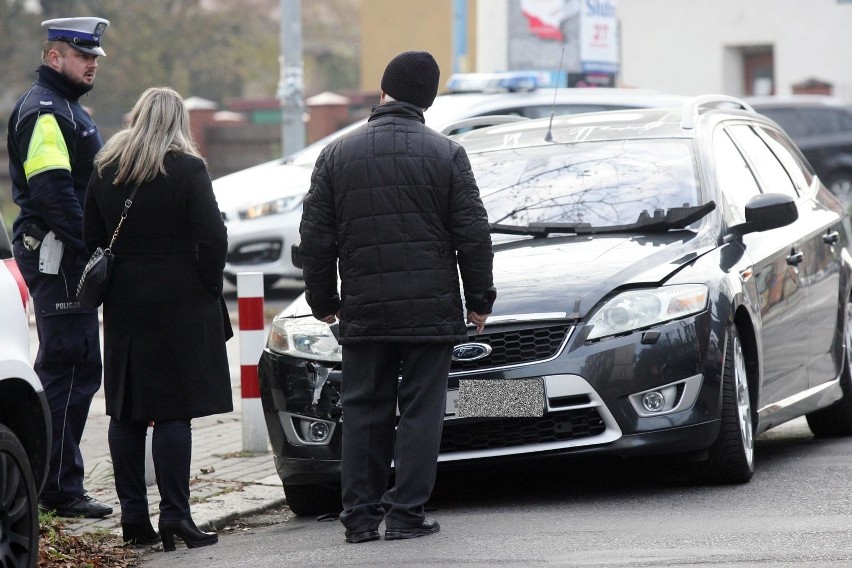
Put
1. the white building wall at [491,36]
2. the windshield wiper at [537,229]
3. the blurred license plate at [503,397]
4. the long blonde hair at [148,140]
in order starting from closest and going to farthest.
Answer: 1. the long blonde hair at [148,140]
2. the blurred license plate at [503,397]
3. the windshield wiper at [537,229]
4. the white building wall at [491,36]

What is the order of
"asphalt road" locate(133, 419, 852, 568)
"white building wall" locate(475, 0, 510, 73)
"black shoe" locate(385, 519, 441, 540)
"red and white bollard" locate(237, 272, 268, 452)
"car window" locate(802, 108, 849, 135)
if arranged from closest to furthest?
"asphalt road" locate(133, 419, 852, 568), "black shoe" locate(385, 519, 441, 540), "red and white bollard" locate(237, 272, 268, 452), "car window" locate(802, 108, 849, 135), "white building wall" locate(475, 0, 510, 73)

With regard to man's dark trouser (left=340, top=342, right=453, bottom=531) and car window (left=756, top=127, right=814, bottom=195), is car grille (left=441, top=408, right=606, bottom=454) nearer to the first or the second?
man's dark trouser (left=340, top=342, right=453, bottom=531)

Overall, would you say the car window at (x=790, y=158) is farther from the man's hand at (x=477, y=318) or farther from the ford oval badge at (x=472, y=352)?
the man's hand at (x=477, y=318)

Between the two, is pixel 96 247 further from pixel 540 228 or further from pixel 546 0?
pixel 546 0

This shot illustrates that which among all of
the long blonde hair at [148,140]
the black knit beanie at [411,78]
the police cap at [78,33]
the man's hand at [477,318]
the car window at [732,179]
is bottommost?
the man's hand at [477,318]

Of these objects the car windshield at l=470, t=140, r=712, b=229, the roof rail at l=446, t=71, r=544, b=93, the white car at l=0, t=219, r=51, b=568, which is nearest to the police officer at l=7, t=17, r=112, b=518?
the white car at l=0, t=219, r=51, b=568

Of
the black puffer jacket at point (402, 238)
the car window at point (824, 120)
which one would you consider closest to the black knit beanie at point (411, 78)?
the black puffer jacket at point (402, 238)

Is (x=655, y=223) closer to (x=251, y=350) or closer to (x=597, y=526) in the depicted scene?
(x=597, y=526)

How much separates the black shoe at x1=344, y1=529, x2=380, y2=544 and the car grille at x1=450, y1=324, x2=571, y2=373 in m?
0.73

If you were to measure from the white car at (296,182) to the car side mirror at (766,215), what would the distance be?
20.8ft

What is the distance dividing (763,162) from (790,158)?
633 mm

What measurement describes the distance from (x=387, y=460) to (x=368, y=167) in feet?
3.44

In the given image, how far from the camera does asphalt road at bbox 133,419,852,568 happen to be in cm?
513

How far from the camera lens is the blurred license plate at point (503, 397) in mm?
5961
